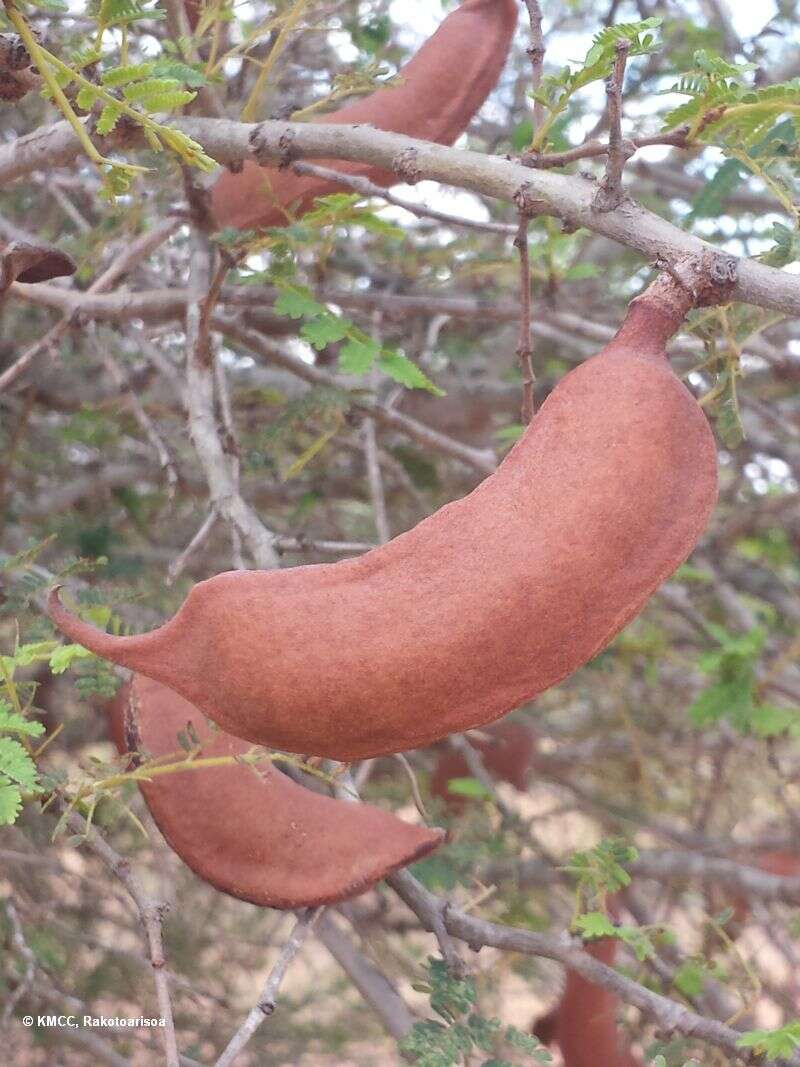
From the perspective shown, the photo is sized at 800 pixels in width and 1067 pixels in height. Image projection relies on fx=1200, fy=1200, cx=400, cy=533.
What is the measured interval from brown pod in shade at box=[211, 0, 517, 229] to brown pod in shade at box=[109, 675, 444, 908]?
68 cm

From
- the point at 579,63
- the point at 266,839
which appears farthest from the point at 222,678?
the point at 579,63

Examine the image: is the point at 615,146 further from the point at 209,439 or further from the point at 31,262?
the point at 209,439

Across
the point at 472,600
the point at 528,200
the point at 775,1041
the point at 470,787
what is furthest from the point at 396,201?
the point at 470,787

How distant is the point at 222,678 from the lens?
0.88m

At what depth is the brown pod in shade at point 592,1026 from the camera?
5.76ft

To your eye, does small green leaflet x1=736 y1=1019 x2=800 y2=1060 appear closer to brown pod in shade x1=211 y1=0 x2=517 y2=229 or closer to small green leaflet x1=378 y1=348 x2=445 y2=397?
small green leaflet x1=378 y1=348 x2=445 y2=397

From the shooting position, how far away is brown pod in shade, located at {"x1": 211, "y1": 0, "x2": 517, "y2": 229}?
1475 millimetres

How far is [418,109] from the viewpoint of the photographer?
1476 millimetres

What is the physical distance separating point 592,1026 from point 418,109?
1.30 m

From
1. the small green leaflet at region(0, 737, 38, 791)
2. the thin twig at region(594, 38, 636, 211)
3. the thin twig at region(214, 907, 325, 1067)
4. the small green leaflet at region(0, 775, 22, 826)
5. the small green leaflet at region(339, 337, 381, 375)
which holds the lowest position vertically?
the thin twig at region(214, 907, 325, 1067)

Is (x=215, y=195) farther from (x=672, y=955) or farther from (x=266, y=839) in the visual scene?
(x=672, y=955)

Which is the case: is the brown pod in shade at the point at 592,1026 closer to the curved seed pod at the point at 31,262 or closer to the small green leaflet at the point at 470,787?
the small green leaflet at the point at 470,787

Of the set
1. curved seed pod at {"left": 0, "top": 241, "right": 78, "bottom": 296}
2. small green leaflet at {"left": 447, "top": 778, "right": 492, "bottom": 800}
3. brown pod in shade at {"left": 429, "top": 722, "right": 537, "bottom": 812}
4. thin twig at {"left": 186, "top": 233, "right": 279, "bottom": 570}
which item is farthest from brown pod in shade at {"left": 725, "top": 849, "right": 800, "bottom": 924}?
curved seed pod at {"left": 0, "top": 241, "right": 78, "bottom": 296}

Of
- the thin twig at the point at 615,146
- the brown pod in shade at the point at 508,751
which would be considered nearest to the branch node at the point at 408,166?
the thin twig at the point at 615,146
